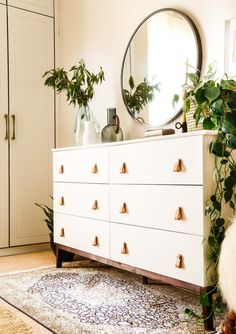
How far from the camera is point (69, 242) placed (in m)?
2.47

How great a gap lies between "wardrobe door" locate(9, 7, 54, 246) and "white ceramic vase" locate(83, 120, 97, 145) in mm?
811

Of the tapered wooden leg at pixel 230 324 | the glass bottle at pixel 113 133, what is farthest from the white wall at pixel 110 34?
the tapered wooden leg at pixel 230 324

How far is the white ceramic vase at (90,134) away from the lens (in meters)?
2.61

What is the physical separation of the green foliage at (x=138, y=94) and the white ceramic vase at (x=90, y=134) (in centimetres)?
29

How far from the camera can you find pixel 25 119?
325cm

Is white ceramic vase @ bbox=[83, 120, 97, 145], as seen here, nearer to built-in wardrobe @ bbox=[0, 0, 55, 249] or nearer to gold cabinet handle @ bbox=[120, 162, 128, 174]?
gold cabinet handle @ bbox=[120, 162, 128, 174]

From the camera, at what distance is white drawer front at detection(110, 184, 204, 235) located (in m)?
1.60

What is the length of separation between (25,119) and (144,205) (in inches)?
69.0

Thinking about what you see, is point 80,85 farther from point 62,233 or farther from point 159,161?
point 159,161

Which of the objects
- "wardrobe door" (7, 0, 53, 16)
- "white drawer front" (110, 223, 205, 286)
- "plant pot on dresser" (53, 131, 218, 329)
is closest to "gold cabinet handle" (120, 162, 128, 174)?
"plant pot on dresser" (53, 131, 218, 329)

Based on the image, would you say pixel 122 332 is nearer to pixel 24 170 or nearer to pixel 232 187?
pixel 232 187

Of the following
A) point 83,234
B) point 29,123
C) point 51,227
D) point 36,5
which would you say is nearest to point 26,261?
point 51,227

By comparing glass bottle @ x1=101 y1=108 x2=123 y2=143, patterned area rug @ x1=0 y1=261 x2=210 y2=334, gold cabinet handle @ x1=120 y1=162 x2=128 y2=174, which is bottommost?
patterned area rug @ x1=0 y1=261 x2=210 y2=334

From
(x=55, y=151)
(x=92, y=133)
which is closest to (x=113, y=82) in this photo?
(x=92, y=133)
